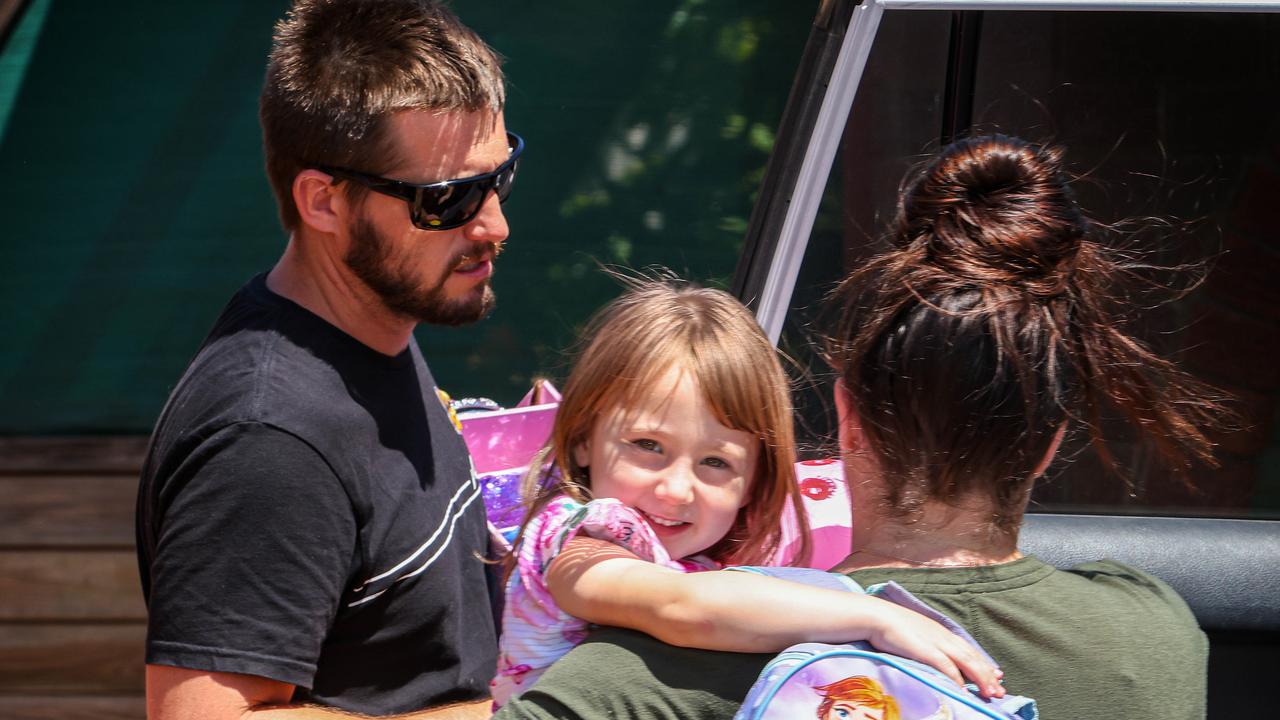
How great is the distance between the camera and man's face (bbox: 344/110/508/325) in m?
1.74

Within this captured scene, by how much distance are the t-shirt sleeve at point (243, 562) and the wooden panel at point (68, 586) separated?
2.83 metres

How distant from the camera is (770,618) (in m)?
1.17

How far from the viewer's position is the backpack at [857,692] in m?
1.07

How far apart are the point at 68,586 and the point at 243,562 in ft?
9.87

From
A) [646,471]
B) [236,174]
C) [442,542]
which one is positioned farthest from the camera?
[236,174]

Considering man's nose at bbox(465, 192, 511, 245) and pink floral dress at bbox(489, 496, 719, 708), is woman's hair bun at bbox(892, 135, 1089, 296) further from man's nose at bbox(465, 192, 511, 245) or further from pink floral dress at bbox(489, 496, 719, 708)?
man's nose at bbox(465, 192, 511, 245)

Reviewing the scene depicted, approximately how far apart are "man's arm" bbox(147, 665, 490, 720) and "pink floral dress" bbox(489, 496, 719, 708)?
0.81ft

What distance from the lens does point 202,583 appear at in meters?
1.42

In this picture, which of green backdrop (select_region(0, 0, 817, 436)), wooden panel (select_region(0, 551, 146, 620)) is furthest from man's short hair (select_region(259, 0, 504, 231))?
wooden panel (select_region(0, 551, 146, 620))

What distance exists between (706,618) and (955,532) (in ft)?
0.91

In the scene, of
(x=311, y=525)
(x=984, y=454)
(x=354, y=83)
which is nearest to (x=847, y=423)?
(x=984, y=454)

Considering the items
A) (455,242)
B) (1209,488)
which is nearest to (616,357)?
(455,242)

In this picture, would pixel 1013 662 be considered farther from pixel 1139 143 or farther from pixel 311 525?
pixel 1139 143

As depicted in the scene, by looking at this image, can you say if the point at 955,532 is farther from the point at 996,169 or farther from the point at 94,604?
the point at 94,604
